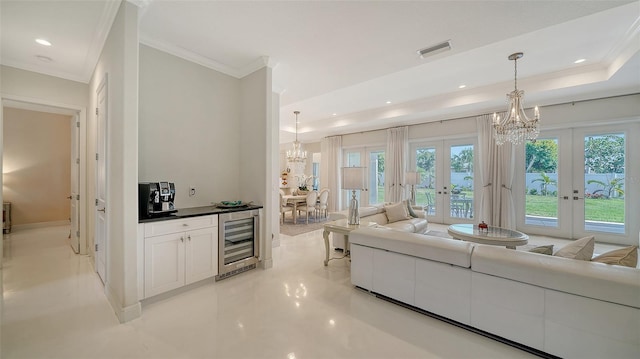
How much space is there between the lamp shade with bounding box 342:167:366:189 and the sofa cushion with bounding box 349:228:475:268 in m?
0.79

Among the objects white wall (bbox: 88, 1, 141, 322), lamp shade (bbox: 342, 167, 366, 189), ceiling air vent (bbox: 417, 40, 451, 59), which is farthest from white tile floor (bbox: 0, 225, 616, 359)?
ceiling air vent (bbox: 417, 40, 451, 59)

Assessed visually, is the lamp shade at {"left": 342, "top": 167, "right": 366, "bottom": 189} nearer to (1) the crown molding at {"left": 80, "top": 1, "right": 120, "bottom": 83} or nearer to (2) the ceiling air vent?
(2) the ceiling air vent

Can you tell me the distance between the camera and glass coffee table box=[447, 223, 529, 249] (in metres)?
3.17

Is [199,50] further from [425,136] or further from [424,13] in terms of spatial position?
[425,136]

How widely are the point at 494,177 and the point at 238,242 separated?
5.62 meters

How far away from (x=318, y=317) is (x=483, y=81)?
498 centimetres

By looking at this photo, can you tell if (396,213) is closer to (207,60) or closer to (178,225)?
(178,225)

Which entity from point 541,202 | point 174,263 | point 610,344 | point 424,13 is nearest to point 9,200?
point 174,263

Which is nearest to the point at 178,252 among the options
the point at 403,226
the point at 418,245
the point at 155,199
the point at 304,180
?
the point at 155,199

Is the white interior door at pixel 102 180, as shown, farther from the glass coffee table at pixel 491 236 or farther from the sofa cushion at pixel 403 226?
the glass coffee table at pixel 491 236

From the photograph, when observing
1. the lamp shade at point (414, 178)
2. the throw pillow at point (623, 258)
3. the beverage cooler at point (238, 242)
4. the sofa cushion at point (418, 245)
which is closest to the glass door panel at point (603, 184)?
the lamp shade at point (414, 178)

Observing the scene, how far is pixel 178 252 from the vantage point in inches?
103

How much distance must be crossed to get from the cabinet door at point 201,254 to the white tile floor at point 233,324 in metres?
0.17

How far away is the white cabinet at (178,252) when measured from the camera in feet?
7.97
